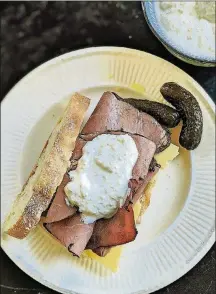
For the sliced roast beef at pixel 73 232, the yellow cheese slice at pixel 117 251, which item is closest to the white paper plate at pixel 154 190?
the yellow cheese slice at pixel 117 251

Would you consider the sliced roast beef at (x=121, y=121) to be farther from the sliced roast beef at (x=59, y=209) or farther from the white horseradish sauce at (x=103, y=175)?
the sliced roast beef at (x=59, y=209)

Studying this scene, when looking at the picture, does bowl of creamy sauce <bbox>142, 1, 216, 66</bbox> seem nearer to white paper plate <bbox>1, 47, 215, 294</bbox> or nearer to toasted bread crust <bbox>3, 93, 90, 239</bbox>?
white paper plate <bbox>1, 47, 215, 294</bbox>

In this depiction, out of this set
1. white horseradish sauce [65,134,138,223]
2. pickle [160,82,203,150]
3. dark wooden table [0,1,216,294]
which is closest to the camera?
white horseradish sauce [65,134,138,223]

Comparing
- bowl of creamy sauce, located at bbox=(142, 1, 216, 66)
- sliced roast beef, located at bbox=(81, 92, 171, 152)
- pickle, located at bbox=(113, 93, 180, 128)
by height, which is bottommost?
sliced roast beef, located at bbox=(81, 92, 171, 152)

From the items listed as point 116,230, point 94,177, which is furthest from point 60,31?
point 116,230

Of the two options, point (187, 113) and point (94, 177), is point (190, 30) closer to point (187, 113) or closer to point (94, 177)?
point (187, 113)

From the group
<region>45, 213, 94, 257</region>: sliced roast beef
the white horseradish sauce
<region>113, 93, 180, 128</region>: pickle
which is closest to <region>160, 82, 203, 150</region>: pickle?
<region>113, 93, 180, 128</region>: pickle
